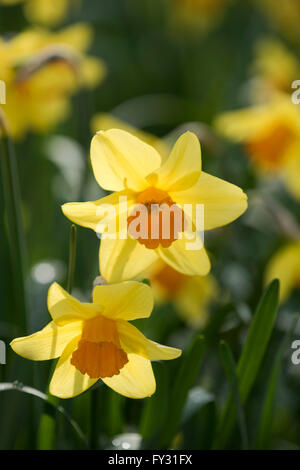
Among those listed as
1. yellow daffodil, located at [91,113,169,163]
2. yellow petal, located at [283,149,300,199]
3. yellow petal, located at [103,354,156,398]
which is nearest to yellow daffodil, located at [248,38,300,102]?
yellow petal, located at [283,149,300,199]

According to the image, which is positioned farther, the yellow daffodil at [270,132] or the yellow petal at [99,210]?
the yellow daffodil at [270,132]

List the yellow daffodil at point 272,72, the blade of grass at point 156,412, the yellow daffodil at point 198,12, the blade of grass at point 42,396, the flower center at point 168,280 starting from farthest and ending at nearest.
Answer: the yellow daffodil at point 198,12 → the yellow daffodil at point 272,72 → the flower center at point 168,280 → the blade of grass at point 156,412 → the blade of grass at point 42,396

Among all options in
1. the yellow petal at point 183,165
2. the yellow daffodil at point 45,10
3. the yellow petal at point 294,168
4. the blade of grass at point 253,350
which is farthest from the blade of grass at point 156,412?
the yellow daffodil at point 45,10

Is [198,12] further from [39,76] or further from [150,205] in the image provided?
[150,205]

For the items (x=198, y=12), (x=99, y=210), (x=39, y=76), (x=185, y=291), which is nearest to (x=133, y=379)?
(x=99, y=210)

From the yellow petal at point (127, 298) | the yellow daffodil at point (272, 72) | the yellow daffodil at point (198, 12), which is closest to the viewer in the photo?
the yellow petal at point (127, 298)

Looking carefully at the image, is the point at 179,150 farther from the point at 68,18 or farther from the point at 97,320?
the point at 68,18

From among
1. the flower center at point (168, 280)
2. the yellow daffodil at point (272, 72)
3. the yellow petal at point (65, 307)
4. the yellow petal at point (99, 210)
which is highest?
the yellow daffodil at point (272, 72)

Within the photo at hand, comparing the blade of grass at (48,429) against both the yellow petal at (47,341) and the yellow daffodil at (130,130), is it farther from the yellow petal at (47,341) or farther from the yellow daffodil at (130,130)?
the yellow daffodil at (130,130)

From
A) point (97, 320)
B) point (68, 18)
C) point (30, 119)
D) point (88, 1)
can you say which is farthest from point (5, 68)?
point (88, 1)
